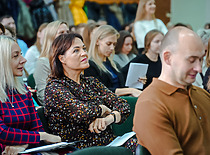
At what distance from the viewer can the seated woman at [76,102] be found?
2.20m

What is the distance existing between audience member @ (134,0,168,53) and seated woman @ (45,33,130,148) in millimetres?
1984

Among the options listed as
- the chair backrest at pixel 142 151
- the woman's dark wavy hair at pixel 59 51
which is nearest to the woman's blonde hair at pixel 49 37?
the woman's dark wavy hair at pixel 59 51

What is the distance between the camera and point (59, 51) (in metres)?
2.40

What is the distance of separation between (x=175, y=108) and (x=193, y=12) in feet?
22.7

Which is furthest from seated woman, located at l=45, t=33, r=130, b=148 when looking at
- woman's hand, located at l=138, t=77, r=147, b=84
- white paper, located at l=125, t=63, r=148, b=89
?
woman's hand, located at l=138, t=77, r=147, b=84

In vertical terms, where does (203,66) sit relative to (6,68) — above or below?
below

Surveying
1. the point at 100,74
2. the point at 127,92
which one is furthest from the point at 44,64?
the point at 127,92

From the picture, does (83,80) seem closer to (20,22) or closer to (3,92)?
(3,92)

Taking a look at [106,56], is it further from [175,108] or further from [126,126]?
[175,108]

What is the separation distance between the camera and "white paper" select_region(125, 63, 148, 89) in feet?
11.3

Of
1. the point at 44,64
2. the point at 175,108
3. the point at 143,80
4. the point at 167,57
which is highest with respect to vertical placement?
the point at 167,57

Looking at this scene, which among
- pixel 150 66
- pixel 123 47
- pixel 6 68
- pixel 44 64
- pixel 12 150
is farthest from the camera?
pixel 123 47

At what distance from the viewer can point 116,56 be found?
450 cm

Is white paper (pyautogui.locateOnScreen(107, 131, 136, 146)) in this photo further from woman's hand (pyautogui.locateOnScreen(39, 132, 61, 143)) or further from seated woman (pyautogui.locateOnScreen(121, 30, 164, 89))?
seated woman (pyautogui.locateOnScreen(121, 30, 164, 89))
